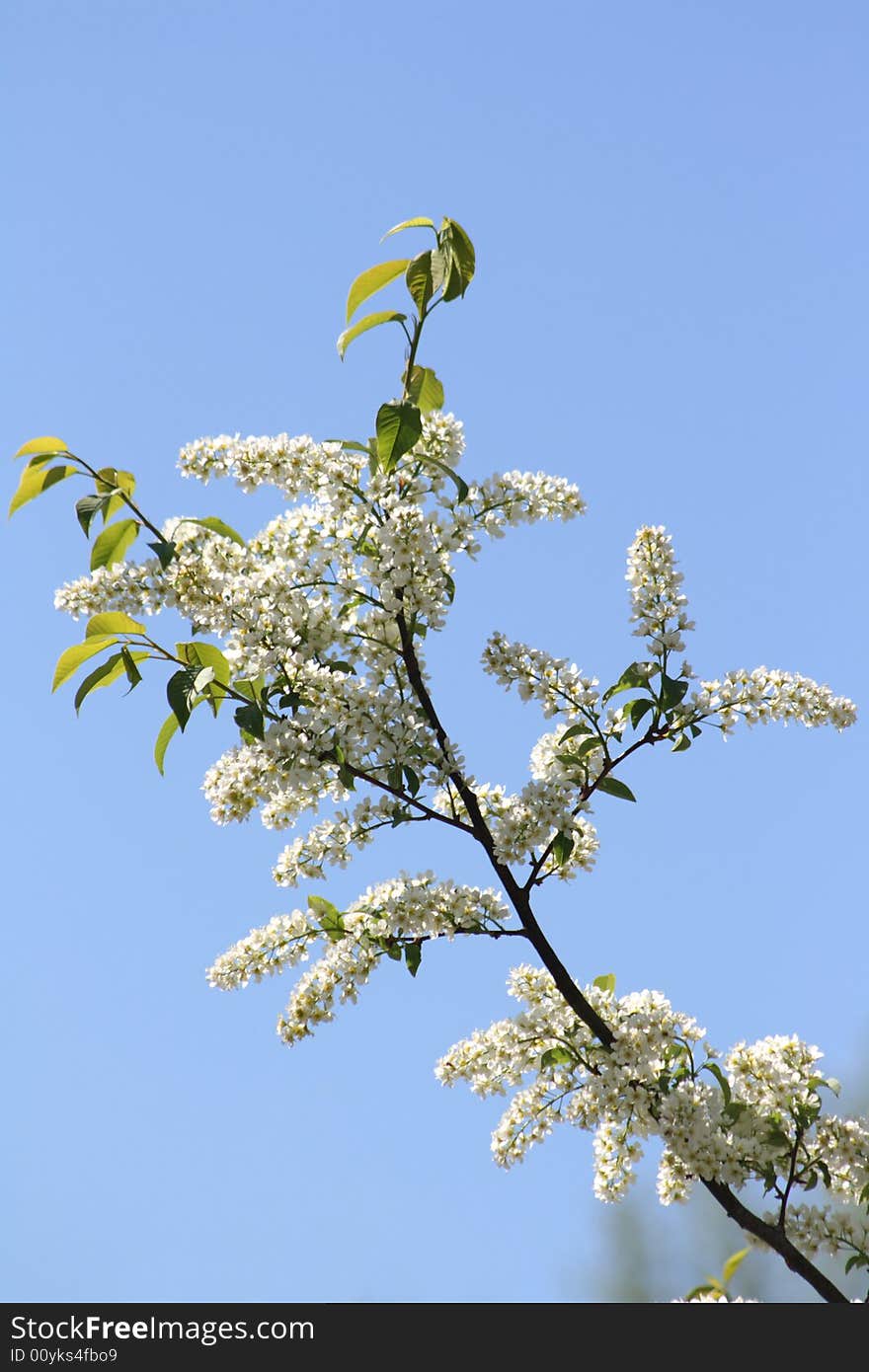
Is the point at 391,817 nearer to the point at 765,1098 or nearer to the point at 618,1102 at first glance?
the point at 618,1102

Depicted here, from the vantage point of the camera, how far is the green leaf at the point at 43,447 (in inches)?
106

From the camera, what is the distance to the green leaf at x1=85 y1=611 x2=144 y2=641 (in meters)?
2.58

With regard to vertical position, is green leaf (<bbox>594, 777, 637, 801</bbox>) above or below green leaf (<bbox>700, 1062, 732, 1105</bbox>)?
above

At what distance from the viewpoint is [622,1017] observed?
275 centimetres

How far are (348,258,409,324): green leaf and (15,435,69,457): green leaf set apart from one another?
67 centimetres

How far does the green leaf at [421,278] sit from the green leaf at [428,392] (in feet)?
0.53

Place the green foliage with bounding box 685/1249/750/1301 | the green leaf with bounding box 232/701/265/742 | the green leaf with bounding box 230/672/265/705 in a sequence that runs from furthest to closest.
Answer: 1. the green foliage with bounding box 685/1249/750/1301
2. the green leaf with bounding box 230/672/265/705
3. the green leaf with bounding box 232/701/265/742

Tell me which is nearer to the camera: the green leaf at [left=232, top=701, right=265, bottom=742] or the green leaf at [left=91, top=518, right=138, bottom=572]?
the green leaf at [left=232, top=701, right=265, bottom=742]

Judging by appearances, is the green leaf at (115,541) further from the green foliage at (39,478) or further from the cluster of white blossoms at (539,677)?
the cluster of white blossoms at (539,677)

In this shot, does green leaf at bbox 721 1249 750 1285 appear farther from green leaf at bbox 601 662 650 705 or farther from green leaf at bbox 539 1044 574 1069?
green leaf at bbox 601 662 650 705

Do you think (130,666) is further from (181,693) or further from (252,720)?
(252,720)

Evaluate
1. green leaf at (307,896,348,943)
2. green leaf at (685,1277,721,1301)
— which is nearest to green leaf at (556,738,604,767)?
green leaf at (307,896,348,943)

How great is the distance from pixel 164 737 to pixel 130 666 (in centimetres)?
19

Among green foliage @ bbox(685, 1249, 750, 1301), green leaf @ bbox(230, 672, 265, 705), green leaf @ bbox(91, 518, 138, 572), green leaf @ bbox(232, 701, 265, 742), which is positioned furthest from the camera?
green foliage @ bbox(685, 1249, 750, 1301)
